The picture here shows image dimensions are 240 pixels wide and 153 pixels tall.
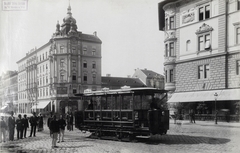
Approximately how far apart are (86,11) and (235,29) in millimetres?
16397

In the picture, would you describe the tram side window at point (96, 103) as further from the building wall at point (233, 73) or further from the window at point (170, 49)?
the window at point (170, 49)

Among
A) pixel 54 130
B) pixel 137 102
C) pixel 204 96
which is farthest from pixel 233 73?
pixel 54 130

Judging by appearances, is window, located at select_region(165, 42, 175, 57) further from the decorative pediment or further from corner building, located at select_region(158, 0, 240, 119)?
the decorative pediment

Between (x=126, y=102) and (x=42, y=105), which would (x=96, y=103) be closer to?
(x=126, y=102)

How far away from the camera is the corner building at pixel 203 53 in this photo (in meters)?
24.3

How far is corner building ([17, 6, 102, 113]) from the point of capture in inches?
1842

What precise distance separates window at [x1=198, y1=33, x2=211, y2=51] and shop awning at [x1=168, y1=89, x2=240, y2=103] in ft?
14.2

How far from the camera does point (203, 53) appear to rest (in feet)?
89.3

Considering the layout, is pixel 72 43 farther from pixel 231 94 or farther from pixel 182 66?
pixel 231 94

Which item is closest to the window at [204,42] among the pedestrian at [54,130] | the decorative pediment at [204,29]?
the decorative pediment at [204,29]

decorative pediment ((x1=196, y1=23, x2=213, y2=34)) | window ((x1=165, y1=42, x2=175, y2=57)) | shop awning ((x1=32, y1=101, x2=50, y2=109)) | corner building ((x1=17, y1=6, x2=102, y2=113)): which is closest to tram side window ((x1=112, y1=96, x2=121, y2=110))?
decorative pediment ((x1=196, y1=23, x2=213, y2=34))

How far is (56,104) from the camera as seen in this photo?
46719 mm

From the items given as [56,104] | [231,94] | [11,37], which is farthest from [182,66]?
[56,104]

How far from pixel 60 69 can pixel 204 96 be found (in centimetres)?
2888
